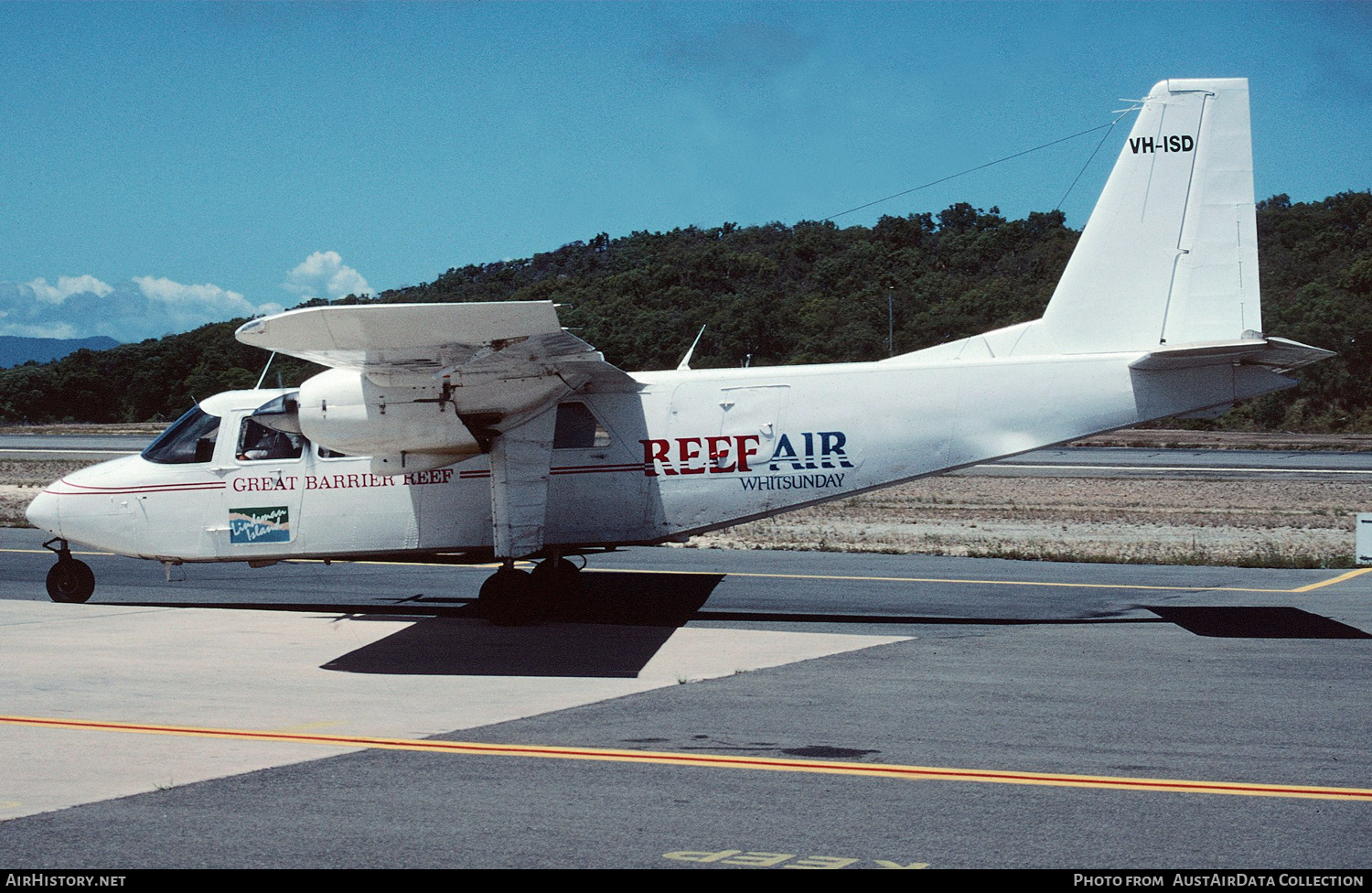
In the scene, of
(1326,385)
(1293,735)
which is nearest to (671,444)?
(1293,735)

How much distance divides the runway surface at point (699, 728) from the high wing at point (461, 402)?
1.85 meters

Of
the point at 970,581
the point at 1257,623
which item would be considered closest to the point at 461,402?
the point at 970,581

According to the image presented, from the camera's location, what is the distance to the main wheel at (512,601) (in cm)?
1412

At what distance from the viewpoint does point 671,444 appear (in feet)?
Answer: 46.8

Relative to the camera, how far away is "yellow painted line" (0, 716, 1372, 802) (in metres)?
7.46

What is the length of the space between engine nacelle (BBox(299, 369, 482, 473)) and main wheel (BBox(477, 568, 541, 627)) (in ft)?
5.73

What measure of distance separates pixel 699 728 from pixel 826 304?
192ft

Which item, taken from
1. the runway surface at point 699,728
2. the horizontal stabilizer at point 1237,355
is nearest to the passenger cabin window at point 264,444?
the runway surface at point 699,728

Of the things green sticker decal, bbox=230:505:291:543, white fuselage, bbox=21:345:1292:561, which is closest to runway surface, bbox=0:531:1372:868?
green sticker decal, bbox=230:505:291:543

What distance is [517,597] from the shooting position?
14148 millimetres

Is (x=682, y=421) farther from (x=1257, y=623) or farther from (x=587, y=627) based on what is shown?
(x=1257, y=623)

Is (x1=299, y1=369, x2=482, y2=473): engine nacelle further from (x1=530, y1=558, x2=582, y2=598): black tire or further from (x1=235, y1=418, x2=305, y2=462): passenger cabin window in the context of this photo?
(x1=530, y1=558, x2=582, y2=598): black tire

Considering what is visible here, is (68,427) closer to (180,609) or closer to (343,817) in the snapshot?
(180,609)
